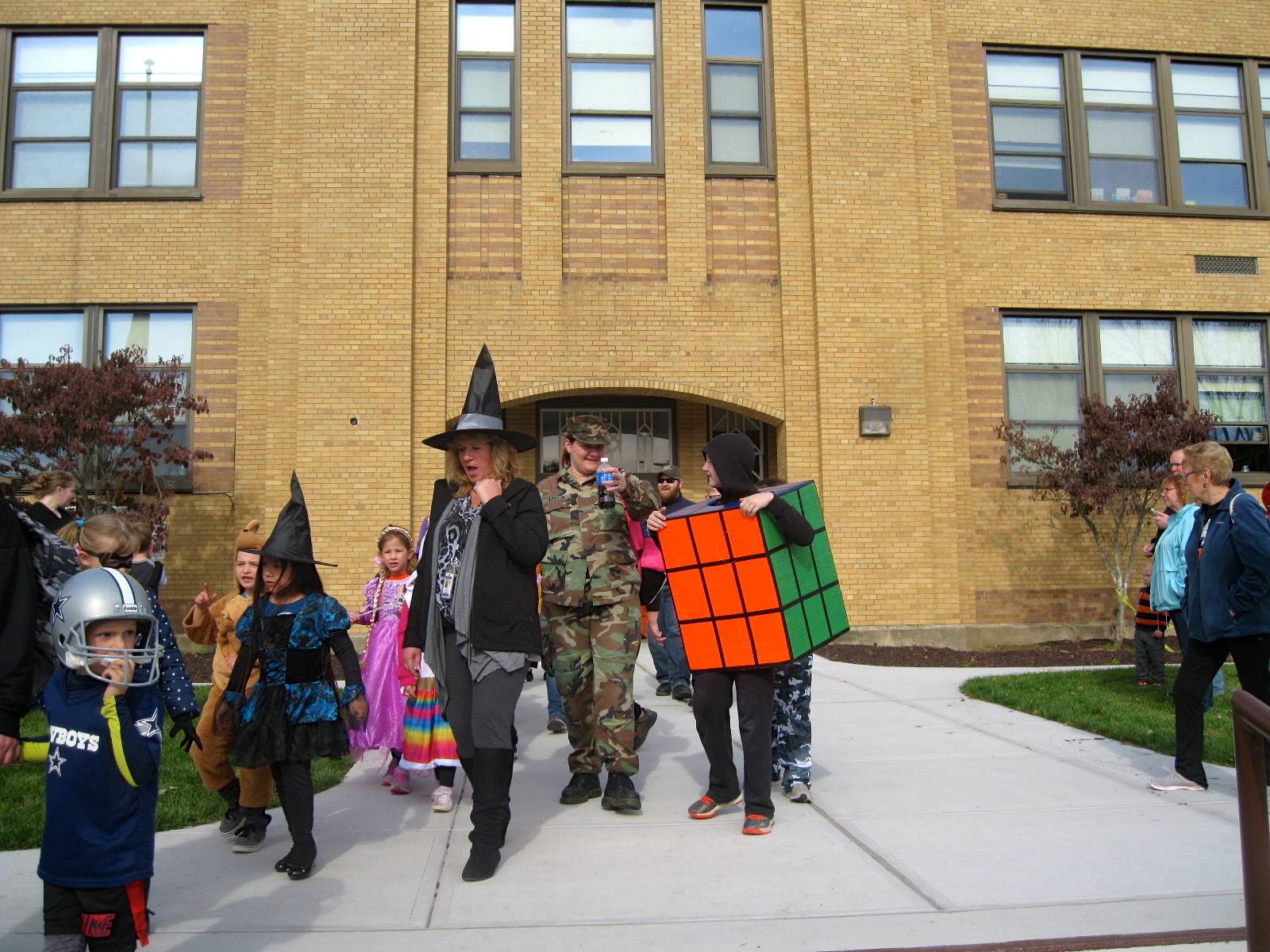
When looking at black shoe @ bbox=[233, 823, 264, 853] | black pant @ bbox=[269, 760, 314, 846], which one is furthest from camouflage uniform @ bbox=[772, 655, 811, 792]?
black shoe @ bbox=[233, 823, 264, 853]

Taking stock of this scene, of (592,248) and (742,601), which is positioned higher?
(592,248)

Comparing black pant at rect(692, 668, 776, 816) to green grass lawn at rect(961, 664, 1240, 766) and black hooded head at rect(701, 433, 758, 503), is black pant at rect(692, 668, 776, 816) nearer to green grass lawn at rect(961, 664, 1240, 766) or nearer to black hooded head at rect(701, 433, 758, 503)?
black hooded head at rect(701, 433, 758, 503)

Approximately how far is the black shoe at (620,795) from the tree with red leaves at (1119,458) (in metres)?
9.10

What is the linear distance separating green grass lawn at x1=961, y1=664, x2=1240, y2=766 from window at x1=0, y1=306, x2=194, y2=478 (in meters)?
10.4

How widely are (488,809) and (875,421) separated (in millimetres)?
9497

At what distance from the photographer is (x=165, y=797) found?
19.4ft

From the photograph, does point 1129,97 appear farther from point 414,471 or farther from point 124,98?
point 124,98

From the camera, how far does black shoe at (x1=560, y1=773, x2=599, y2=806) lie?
5676 millimetres

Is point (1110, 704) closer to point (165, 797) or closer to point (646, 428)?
point (165, 797)

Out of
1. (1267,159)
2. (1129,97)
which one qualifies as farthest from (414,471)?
(1267,159)

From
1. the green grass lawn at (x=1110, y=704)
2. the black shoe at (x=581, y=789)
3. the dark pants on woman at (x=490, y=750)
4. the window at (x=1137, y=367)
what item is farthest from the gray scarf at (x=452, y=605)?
the window at (x=1137, y=367)

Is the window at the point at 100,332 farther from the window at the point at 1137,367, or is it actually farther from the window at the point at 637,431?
the window at the point at 1137,367

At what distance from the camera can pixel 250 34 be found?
1374 centimetres

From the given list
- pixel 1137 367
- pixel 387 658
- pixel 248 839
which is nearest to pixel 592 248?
pixel 1137 367
